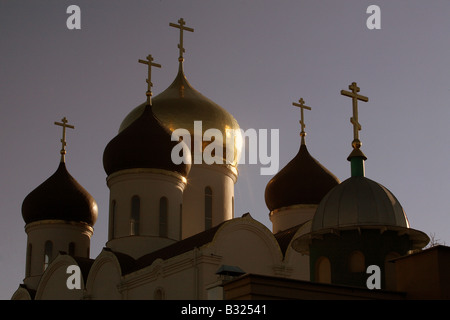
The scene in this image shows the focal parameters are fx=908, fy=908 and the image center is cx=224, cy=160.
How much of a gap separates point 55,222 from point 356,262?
1478 cm

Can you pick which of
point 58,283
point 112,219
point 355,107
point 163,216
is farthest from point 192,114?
point 355,107

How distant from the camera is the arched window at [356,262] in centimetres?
1530

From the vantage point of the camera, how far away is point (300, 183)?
88.5ft

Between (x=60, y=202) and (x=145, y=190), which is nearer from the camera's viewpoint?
(x=145, y=190)

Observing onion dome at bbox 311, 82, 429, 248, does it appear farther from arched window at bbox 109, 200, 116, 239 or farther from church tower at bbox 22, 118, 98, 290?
church tower at bbox 22, 118, 98, 290

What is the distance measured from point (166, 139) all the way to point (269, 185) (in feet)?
15.8

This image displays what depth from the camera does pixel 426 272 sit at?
12961 mm

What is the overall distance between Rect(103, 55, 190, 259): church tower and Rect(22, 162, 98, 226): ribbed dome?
13.4 ft

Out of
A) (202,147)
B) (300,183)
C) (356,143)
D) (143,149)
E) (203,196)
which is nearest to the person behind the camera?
(356,143)

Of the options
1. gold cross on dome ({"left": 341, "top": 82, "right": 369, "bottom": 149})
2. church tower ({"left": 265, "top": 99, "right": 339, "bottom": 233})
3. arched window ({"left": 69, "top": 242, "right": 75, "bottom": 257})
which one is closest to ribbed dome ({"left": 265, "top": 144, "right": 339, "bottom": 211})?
church tower ({"left": 265, "top": 99, "right": 339, "bottom": 233})

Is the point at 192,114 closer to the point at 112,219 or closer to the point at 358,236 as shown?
the point at 112,219

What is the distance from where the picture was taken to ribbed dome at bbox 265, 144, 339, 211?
26.7m

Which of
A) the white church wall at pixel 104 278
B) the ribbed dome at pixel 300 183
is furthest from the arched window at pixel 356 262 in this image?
the ribbed dome at pixel 300 183

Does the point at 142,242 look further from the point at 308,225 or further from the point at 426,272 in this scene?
the point at 426,272
